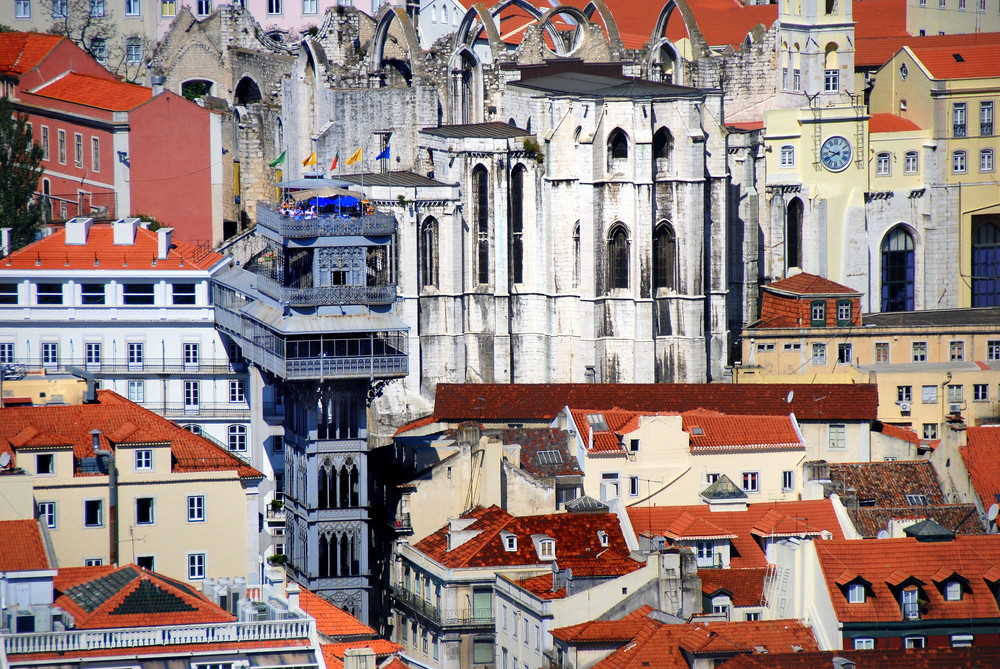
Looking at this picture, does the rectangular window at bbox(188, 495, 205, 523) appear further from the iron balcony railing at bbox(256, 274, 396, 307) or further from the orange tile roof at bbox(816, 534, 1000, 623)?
the orange tile roof at bbox(816, 534, 1000, 623)

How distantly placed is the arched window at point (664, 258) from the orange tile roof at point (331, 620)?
28.6 metres

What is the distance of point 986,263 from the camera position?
136500 mm

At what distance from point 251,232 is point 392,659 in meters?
38.3

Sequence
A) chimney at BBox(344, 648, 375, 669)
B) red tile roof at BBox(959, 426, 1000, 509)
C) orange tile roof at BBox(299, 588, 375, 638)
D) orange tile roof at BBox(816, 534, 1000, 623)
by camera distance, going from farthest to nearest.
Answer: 1. red tile roof at BBox(959, 426, 1000, 509)
2. orange tile roof at BBox(299, 588, 375, 638)
3. orange tile roof at BBox(816, 534, 1000, 623)
4. chimney at BBox(344, 648, 375, 669)

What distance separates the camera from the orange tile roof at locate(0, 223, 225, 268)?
11419 centimetres

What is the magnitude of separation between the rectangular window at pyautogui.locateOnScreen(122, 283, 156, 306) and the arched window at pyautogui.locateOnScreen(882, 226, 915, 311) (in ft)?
121

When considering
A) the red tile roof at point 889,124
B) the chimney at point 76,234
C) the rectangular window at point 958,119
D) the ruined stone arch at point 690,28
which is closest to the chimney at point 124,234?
the chimney at point 76,234

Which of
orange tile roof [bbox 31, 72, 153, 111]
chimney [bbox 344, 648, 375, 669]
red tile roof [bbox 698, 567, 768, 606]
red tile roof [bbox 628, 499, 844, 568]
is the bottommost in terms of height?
chimney [bbox 344, 648, 375, 669]

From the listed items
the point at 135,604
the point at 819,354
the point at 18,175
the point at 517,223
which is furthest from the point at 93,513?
the point at 18,175

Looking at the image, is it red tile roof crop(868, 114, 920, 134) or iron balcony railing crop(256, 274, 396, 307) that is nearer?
iron balcony railing crop(256, 274, 396, 307)

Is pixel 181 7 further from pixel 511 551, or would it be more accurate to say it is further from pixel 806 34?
pixel 511 551

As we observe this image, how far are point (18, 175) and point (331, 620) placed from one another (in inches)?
1678

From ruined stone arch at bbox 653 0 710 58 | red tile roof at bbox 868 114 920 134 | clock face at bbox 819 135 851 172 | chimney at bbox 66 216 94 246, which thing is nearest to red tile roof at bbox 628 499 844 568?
chimney at bbox 66 216 94 246

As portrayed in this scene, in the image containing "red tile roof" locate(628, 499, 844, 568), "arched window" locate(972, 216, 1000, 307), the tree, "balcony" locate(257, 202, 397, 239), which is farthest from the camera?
"arched window" locate(972, 216, 1000, 307)
